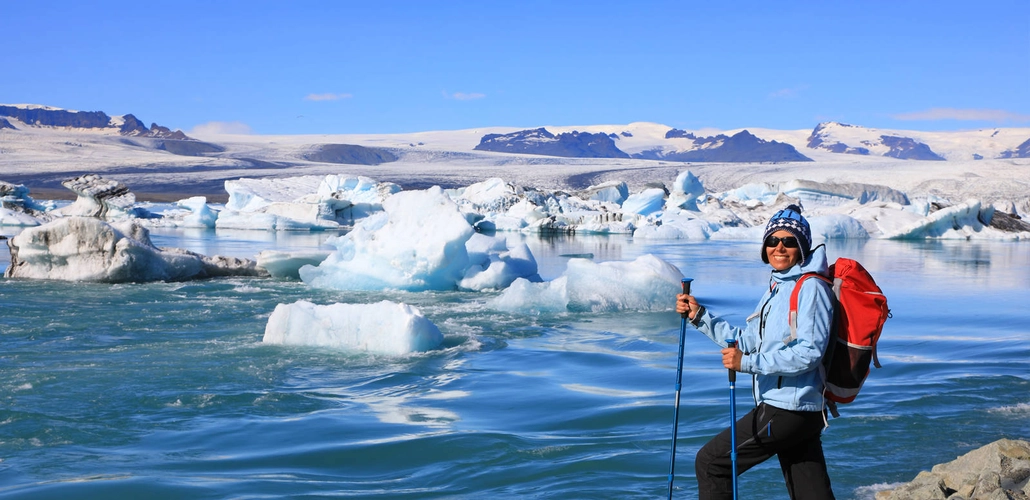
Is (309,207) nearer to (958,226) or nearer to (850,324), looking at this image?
(958,226)

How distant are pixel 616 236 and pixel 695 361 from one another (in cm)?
1796

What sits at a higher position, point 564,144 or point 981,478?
point 564,144

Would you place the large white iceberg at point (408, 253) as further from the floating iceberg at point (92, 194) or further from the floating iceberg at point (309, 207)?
the floating iceberg at point (309, 207)

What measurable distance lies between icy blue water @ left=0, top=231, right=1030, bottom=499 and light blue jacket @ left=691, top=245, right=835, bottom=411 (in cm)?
89

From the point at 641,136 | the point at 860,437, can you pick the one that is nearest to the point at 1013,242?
the point at 860,437

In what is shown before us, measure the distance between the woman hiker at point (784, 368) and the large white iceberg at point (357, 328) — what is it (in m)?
3.23

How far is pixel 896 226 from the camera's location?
21.6 metres

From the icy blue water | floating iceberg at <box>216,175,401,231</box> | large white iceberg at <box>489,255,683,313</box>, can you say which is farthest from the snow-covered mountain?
the icy blue water

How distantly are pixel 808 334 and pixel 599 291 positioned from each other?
5.52 m

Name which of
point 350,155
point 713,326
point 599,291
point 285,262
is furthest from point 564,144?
point 713,326

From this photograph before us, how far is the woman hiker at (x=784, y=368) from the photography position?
6.97 feet

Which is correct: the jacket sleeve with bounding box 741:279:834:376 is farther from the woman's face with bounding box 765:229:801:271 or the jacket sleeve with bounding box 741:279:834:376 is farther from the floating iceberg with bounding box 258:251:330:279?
the floating iceberg with bounding box 258:251:330:279

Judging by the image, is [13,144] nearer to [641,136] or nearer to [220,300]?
[220,300]

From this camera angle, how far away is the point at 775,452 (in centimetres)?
Answer: 226
